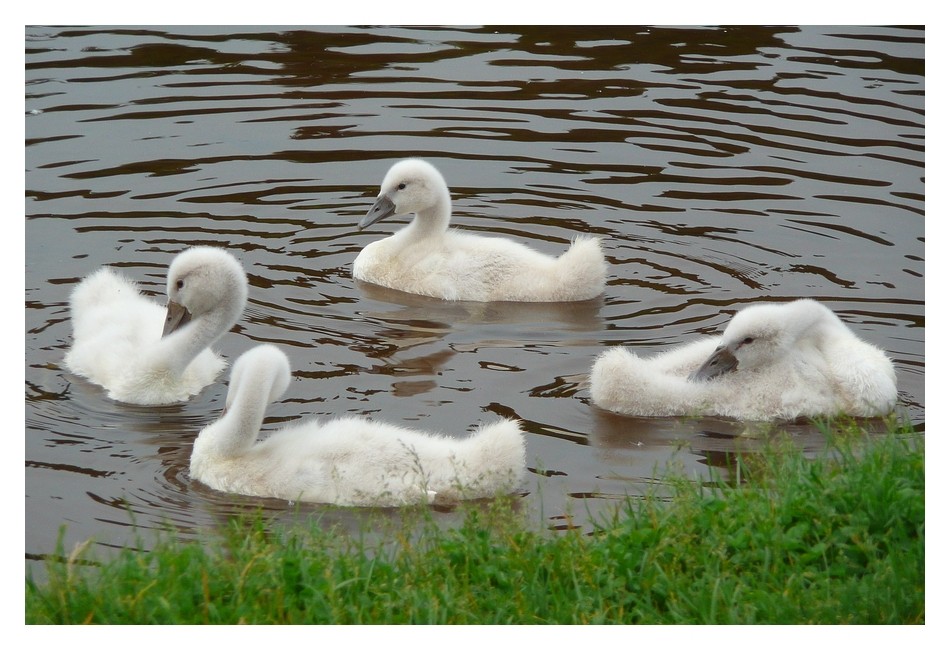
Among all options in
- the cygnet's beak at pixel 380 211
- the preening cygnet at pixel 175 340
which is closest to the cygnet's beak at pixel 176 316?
the preening cygnet at pixel 175 340

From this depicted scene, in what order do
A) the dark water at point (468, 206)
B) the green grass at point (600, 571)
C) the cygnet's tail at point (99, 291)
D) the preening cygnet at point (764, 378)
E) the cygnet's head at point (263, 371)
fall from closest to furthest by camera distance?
the green grass at point (600, 571)
the cygnet's head at point (263, 371)
the dark water at point (468, 206)
the preening cygnet at point (764, 378)
the cygnet's tail at point (99, 291)

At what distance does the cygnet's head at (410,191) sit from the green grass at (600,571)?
14.3 ft

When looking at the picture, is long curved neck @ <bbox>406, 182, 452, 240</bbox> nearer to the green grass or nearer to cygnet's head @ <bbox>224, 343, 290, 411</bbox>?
cygnet's head @ <bbox>224, 343, 290, 411</bbox>

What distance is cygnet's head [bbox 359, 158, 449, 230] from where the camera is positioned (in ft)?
31.3

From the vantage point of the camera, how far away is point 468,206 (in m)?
10.7

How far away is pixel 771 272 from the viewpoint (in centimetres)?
942

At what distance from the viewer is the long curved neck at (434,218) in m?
9.56

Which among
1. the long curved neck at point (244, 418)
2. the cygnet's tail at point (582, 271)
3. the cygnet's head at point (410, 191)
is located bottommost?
the long curved neck at point (244, 418)

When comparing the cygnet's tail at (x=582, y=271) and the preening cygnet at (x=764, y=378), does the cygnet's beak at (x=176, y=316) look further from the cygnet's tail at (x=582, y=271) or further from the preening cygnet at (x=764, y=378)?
the cygnet's tail at (x=582, y=271)

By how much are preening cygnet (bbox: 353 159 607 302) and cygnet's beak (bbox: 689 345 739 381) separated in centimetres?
163

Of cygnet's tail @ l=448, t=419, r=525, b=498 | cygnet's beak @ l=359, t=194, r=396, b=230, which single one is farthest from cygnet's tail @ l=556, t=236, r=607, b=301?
cygnet's tail @ l=448, t=419, r=525, b=498
